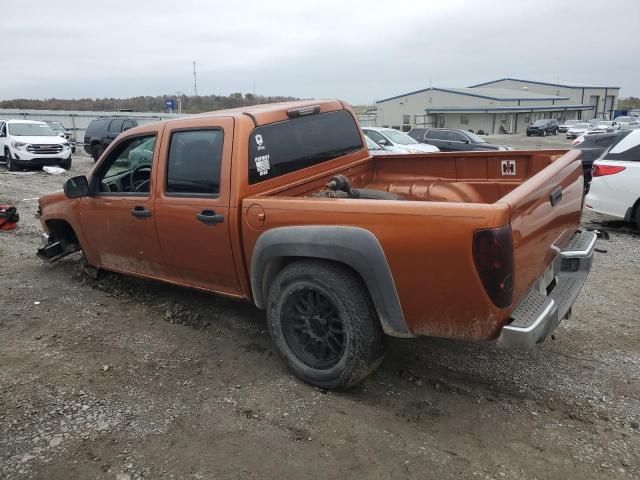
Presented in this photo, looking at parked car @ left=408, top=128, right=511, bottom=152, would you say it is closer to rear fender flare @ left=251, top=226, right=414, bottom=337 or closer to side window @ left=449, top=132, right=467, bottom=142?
side window @ left=449, top=132, right=467, bottom=142

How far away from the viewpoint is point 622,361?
3.71 metres

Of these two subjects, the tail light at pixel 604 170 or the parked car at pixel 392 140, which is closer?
the tail light at pixel 604 170

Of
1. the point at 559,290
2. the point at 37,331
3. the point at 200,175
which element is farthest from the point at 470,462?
the point at 37,331

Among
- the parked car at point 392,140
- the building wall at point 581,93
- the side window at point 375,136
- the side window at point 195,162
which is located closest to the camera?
the side window at point 195,162

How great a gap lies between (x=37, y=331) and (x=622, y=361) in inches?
187

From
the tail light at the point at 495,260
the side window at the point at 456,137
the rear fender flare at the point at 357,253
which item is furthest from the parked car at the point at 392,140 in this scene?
the tail light at the point at 495,260

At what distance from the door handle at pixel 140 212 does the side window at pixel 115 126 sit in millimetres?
17819

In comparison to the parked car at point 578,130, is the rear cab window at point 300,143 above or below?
above

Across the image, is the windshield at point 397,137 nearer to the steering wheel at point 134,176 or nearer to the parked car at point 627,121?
the steering wheel at point 134,176

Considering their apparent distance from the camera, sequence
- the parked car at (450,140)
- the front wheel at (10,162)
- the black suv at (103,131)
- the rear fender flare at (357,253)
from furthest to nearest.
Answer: the black suv at (103,131), the parked car at (450,140), the front wheel at (10,162), the rear fender flare at (357,253)

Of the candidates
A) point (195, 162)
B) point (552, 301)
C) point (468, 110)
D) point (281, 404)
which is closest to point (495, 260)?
point (552, 301)

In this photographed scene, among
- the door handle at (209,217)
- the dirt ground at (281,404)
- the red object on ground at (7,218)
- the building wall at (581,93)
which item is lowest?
the dirt ground at (281,404)

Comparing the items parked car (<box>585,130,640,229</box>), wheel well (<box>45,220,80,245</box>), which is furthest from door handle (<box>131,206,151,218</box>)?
parked car (<box>585,130,640,229</box>)

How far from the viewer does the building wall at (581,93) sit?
78938mm
